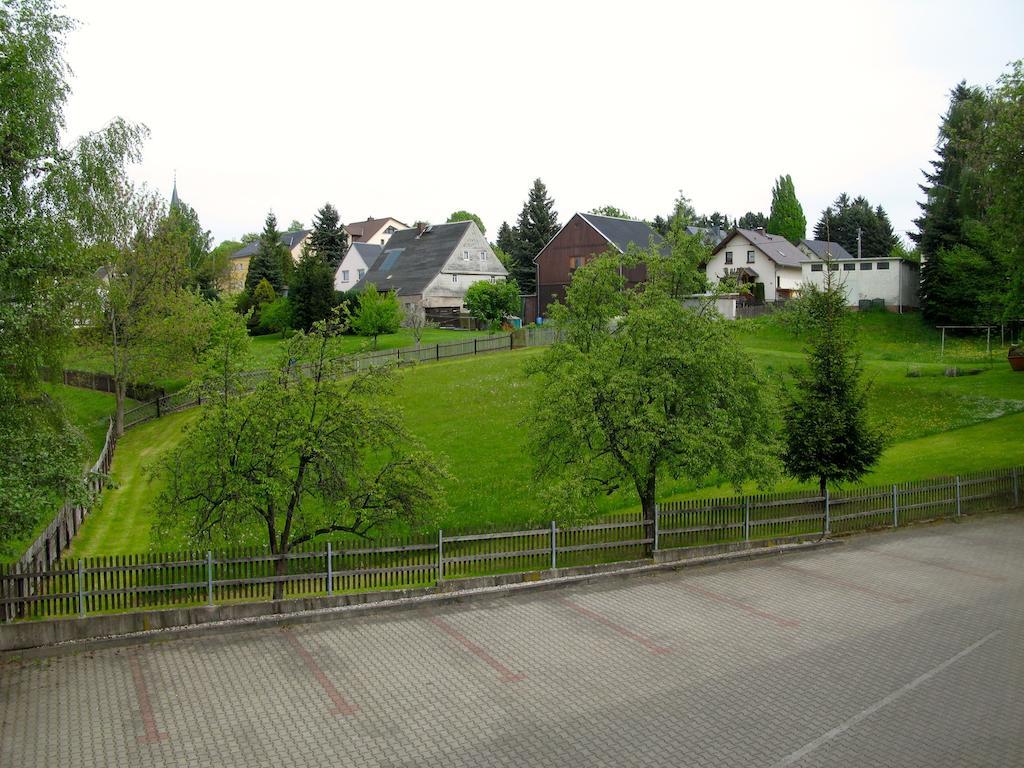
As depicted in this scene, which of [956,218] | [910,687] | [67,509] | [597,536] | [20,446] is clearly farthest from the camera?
[956,218]

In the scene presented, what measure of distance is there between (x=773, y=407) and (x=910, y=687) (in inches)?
341

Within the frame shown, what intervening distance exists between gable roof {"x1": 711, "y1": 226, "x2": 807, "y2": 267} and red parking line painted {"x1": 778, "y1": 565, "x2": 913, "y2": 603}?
4963 cm

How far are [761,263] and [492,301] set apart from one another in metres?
22.7

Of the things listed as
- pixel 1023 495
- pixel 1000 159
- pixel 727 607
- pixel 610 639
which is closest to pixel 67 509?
pixel 610 639

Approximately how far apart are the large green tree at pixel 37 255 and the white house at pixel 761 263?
53.8 meters

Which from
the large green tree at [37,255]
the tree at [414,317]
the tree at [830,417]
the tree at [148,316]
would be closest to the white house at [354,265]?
the tree at [414,317]

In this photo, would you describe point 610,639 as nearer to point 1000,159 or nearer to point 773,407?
point 773,407

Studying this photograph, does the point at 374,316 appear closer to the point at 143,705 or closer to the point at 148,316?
the point at 148,316

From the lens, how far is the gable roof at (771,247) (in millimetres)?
66688

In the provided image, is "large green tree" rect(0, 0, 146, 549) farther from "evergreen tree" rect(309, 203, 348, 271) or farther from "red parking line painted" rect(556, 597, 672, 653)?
"evergreen tree" rect(309, 203, 348, 271)

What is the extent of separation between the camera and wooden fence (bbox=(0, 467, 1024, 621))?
15703 millimetres

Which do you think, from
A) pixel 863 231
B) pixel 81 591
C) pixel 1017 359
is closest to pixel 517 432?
pixel 81 591

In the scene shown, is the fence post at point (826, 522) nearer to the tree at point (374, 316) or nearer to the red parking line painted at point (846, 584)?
the red parking line painted at point (846, 584)

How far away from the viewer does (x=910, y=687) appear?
13.2 m
